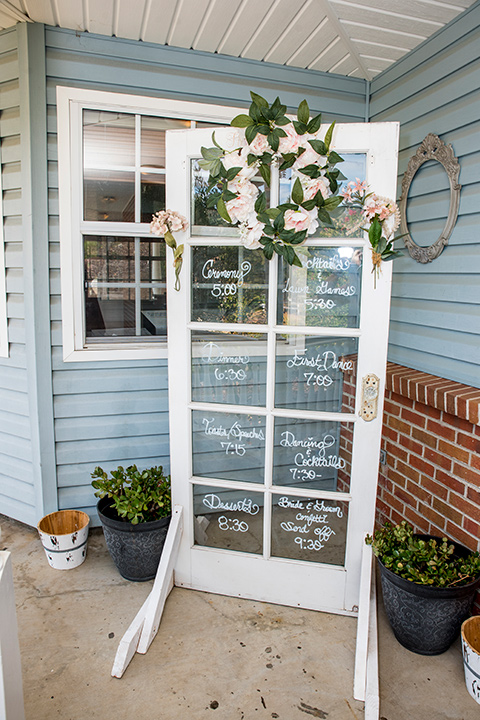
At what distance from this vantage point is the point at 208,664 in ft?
6.24

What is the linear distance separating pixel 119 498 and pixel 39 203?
1581 millimetres

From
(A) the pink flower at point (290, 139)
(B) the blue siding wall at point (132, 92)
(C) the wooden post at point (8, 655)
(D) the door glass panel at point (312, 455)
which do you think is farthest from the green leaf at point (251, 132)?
(C) the wooden post at point (8, 655)

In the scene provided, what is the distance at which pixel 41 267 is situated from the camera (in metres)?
2.53

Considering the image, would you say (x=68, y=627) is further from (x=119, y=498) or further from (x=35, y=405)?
(x=35, y=405)

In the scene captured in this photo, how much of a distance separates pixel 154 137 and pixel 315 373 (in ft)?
5.25

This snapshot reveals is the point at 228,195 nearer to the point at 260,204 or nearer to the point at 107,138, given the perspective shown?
the point at 260,204

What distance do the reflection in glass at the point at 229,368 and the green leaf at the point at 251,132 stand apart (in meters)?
0.80

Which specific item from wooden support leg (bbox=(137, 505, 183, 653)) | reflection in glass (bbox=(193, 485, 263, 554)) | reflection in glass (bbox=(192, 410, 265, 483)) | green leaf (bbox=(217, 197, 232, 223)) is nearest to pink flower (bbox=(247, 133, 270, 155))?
green leaf (bbox=(217, 197, 232, 223))

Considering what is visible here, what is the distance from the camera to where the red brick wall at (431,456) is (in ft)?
6.61

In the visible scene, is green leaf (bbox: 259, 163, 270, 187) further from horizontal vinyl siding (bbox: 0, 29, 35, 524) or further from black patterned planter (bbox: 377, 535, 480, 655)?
black patterned planter (bbox: 377, 535, 480, 655)

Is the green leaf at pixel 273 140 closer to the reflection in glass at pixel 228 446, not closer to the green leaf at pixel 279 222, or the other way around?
the green leaf at pixel 279 222

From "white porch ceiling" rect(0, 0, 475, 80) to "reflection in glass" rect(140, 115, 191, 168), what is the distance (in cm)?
37

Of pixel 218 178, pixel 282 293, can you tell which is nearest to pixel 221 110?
pixel 218 178

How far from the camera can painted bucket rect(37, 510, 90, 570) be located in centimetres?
246
